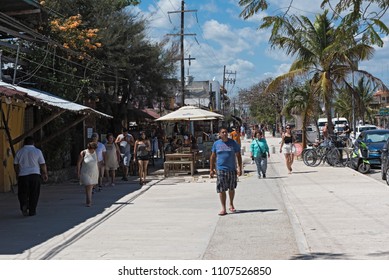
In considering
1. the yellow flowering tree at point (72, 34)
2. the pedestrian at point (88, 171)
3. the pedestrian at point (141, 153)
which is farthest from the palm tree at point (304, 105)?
the pedestrian at point (88, 171)

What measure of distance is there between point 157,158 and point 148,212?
18.4m

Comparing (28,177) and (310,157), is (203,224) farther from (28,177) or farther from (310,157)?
(310,157)

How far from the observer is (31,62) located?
16.0m

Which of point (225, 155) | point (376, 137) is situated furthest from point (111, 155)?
point (376, 137)

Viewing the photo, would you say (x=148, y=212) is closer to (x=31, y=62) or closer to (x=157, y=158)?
(x=31, y=62)

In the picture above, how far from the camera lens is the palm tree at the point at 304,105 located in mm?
24047

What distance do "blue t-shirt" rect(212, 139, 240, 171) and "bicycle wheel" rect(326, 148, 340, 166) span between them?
37.9 feet

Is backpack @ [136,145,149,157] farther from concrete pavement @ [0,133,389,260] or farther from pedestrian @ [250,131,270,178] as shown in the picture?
pedestrian @ [250,131,270,178]

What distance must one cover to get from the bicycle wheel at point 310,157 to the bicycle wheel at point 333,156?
19.2 inches

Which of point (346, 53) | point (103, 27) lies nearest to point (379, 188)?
point (346, 53)

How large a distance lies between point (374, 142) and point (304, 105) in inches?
296

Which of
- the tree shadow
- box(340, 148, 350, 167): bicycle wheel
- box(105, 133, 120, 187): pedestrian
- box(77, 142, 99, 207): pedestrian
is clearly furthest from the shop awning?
box(340, 148, 350, 167): bicycle wheel

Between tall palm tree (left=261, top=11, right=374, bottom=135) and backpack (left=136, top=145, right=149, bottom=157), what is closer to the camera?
backpack (left=136, top=145, right=149, bottom=157)

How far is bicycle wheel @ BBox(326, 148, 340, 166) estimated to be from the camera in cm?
2056
